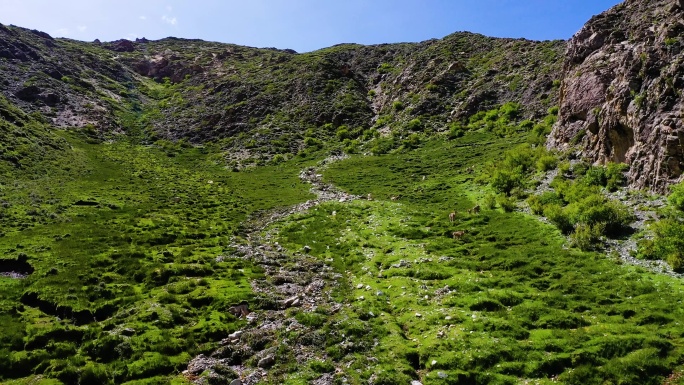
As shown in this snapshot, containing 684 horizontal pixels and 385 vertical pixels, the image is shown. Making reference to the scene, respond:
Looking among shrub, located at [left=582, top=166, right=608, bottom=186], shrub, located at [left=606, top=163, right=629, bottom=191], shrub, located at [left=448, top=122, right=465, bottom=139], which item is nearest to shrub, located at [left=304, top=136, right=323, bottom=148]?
shrub, located at [left=448, top=122, right=465, bottom=139]

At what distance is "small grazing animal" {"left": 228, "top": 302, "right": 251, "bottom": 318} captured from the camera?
2147 centimetres

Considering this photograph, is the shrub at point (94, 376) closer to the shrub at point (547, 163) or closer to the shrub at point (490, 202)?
the shrub at point (490, 202)

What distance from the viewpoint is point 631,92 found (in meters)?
36.3

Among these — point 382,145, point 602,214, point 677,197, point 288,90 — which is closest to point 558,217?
point 602,214

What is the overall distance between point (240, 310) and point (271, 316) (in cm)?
188

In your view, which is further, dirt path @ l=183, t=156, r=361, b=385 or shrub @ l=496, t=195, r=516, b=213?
shrub @ l=496, t=195, r=516, b=213

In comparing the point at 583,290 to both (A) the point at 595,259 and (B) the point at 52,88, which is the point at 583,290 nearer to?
(A) the point at 595,259

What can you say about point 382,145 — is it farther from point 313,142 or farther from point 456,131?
point 313,142

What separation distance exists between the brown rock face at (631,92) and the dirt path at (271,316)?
24.2m

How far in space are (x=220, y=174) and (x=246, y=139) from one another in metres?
20.1

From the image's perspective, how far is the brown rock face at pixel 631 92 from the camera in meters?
30.4

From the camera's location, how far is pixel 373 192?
5109 cm

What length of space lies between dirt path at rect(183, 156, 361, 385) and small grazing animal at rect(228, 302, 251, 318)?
357 mm

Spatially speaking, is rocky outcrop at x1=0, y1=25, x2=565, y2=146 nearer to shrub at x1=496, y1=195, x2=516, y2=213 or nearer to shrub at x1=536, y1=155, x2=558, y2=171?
shrub at x1=536, y1=155, x2=558, y2=171
